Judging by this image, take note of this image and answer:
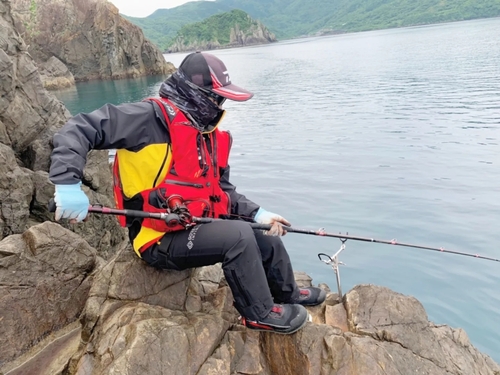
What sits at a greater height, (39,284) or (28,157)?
(28,157)

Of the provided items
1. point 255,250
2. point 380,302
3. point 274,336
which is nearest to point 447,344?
point 380,302

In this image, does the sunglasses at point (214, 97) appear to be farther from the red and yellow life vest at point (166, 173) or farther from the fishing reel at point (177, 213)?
the fishing reel at point (177, 213)

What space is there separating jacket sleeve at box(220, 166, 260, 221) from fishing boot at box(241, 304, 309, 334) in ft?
4.23

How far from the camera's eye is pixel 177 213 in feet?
15.0

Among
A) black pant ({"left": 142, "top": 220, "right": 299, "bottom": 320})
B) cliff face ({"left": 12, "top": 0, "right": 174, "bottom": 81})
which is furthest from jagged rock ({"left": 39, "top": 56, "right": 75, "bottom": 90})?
black pant ({"left": 142, "top": 220, "right": 299, "bottom": 320})

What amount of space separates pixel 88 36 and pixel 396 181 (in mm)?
73838

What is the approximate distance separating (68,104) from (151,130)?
40.7 m

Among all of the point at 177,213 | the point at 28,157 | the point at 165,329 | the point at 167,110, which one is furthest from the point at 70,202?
the point at 28,157

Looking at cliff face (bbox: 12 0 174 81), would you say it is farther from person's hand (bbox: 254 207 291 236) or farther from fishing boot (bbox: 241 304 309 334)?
fishing boot (bbox: 241 304 309 334)

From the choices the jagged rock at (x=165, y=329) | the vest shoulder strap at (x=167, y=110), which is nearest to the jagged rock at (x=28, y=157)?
the jagged rock at (x=165, y=329)

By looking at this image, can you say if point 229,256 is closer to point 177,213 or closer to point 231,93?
point 177,213

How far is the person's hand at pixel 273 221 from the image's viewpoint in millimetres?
5062

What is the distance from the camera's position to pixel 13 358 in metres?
4.84

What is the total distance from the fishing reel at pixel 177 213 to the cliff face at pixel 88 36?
76342mm
